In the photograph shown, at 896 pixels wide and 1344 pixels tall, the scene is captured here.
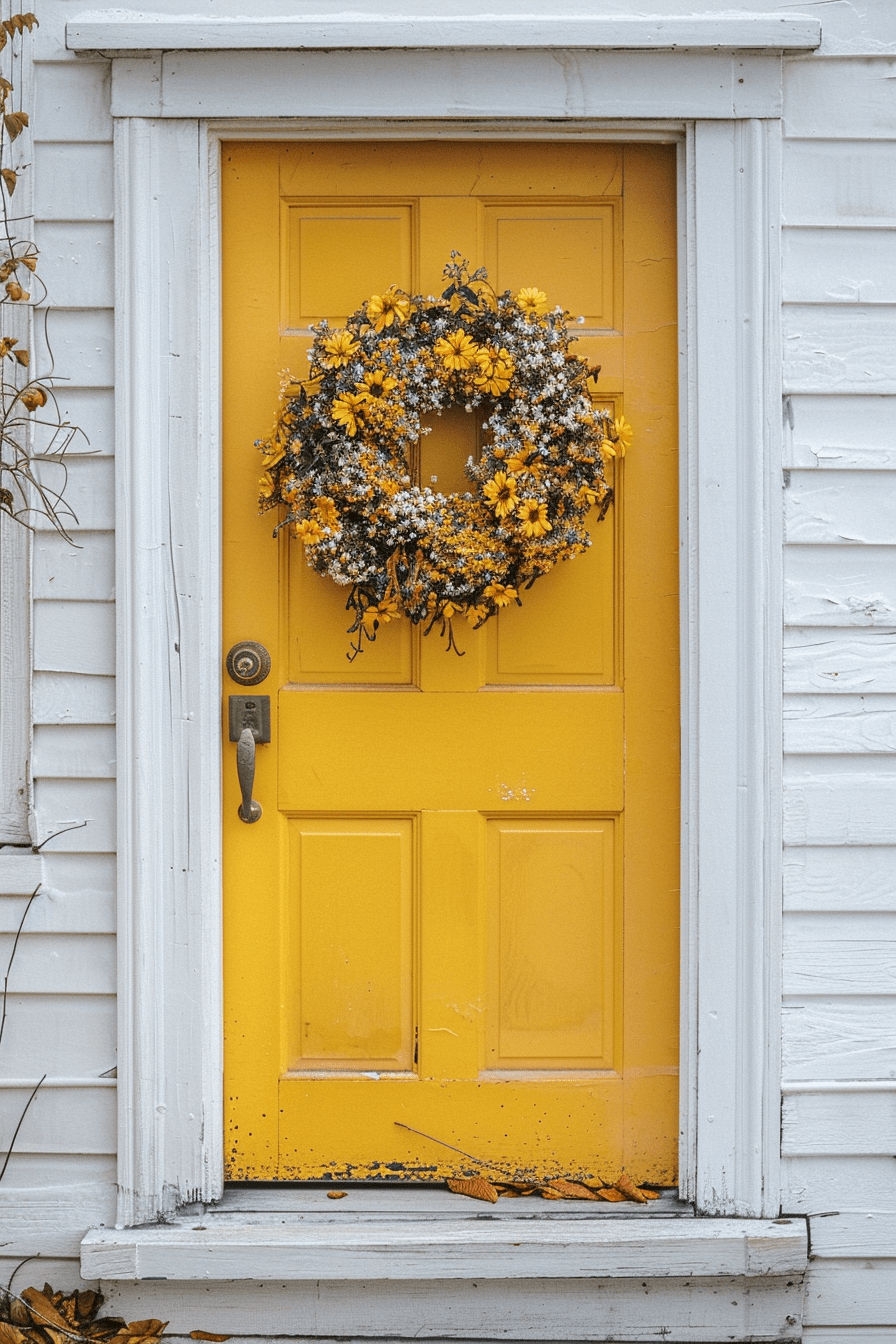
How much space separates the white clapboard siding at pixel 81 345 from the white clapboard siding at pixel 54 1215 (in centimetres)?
170

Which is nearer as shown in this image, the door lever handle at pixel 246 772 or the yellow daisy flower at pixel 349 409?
the yellow daisy flower at pixel 349 409

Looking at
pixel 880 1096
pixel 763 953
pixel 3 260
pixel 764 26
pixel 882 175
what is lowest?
pixel 880 1096

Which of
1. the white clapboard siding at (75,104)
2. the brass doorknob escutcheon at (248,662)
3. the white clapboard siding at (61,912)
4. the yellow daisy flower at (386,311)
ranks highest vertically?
the white clapboard siding at (75,104)

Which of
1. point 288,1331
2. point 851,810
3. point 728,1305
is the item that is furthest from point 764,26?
point 288,1331

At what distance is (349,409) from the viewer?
217cm

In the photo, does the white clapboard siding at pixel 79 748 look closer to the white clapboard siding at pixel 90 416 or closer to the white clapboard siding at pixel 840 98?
the white clapboard siding at pixel 90 416

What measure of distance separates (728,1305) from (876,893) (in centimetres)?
90

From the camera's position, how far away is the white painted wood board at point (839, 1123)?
2.28 metres

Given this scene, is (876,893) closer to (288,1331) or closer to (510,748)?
(510,748)

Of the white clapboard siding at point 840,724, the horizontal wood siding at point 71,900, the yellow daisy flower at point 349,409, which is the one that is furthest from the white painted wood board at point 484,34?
the white clapboard siding at point 840,724

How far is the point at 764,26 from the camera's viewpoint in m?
2.15

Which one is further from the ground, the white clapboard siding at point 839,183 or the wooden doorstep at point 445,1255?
the white clapboard siding at point 839,183

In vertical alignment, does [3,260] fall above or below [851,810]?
above

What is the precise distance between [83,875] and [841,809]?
1607 mm
